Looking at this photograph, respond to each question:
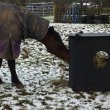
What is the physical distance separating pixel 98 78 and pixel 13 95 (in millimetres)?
1605

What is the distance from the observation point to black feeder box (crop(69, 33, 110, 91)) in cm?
845

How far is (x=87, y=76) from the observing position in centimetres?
865

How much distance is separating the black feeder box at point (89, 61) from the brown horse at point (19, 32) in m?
0.43

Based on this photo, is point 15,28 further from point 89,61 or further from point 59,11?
point 59,11

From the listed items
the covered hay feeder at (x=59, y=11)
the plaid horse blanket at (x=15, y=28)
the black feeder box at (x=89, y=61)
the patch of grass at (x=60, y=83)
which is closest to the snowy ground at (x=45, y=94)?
the patch of grass at (x=60, y=83)

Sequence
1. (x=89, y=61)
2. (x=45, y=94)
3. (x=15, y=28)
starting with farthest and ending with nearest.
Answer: (x=15, y=28), (x=89, y=61), (x=45, y=94)

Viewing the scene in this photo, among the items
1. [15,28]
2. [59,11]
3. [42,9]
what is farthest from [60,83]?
[42,9]

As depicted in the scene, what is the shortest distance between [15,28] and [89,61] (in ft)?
4.95

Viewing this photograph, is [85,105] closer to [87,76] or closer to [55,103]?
[55,103]

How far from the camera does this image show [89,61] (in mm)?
8586

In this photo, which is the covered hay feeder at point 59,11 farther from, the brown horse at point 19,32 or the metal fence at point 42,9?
the brown horse at point 19,32

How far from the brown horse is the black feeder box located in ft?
1.42

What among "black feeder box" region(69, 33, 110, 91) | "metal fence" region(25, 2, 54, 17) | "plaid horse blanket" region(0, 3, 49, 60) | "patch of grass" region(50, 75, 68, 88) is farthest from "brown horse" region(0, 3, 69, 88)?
"metal fence" region(25, 2, 54, 17)

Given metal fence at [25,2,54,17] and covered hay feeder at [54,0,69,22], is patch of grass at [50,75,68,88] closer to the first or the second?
covered hay feeder at [54,0,69,22]
